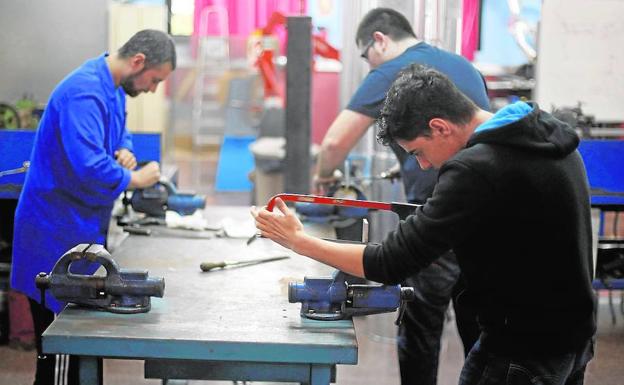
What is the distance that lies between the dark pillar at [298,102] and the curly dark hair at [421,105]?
1.76 metres

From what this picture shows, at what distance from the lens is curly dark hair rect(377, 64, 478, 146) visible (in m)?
1.52

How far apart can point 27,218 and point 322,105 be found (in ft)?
13.5

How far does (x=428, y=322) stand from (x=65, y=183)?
1.02m

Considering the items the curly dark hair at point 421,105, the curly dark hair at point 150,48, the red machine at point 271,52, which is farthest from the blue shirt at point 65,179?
the red machine at point 271,52

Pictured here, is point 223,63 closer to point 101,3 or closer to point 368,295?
point 101,3

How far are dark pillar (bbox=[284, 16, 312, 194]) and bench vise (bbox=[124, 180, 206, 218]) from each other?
81 cm

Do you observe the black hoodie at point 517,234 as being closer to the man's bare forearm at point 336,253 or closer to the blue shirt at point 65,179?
the man's bare forearm at point 336,253

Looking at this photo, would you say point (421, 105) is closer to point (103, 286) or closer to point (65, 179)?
point (103, 286)

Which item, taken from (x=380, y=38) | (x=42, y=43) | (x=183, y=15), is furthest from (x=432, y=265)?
(x=183, y=15)

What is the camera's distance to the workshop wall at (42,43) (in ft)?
11.5

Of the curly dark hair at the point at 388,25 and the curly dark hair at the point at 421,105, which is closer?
the curly dark hair at the point at 421,105

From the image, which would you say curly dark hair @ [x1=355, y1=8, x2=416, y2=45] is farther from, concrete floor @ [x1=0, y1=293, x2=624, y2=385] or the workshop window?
the workshop window

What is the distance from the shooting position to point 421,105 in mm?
1522

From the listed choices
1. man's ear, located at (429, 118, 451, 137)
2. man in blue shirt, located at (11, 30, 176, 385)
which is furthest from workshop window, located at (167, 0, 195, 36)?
man's ear, located at (429, 118, 451, 137)
